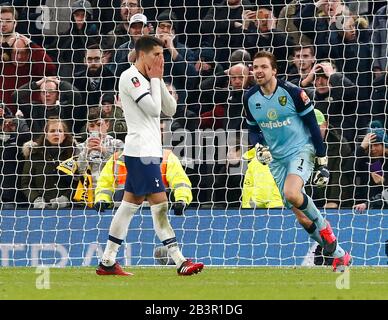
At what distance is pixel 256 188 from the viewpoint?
13875 millimetres

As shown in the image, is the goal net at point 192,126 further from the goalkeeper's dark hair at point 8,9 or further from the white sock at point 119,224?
the white sock at point 119,224

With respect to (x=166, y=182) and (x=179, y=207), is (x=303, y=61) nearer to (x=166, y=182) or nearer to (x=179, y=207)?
(x=166, y=182)

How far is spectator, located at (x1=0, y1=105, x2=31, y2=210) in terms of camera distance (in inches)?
579

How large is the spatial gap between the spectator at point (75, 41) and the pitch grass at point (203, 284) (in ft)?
13.8

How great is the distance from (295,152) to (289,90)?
0.64 m

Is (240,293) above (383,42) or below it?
below

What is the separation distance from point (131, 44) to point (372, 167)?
3.75 meters

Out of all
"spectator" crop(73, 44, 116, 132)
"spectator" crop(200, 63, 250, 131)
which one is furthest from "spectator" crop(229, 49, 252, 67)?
"spectator" crop(73, 44, 116, 132)

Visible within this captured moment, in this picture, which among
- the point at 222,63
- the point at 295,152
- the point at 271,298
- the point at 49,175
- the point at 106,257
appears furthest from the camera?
the point at 222,63

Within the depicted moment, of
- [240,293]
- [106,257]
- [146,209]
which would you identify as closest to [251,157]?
[146,209]

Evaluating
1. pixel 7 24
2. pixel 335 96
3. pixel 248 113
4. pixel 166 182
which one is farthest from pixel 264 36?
pixel 7 24

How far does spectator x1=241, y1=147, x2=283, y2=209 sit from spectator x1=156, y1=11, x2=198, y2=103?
1.76 metres

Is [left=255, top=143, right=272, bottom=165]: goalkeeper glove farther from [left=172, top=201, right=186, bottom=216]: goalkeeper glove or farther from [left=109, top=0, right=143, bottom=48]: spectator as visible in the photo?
[left=109, top=0, right=143, bottom=48]: spectator

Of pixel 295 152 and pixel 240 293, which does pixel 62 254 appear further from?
pixel 240 293
